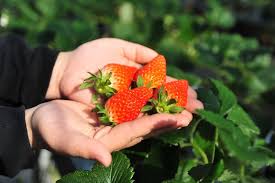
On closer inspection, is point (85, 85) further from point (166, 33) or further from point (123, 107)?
point (166, 33)

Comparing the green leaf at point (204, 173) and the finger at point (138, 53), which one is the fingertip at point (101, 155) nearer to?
the green leaf at point (204, 173)

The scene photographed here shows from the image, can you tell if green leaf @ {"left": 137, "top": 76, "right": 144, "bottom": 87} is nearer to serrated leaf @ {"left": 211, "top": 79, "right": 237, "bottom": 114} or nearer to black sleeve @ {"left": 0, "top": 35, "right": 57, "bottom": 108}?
A: serrated leaf @ {"left": 211, "top": 79, "right": 237, "bottom": 114}

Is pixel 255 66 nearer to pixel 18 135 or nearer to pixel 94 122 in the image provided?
pixel 94 122

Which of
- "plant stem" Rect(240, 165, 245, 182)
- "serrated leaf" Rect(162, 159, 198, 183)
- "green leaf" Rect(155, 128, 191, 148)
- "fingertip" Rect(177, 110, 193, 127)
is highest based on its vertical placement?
"fingertip" Rect(177, 110, 193, 127)

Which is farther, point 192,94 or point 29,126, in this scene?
point 192,94

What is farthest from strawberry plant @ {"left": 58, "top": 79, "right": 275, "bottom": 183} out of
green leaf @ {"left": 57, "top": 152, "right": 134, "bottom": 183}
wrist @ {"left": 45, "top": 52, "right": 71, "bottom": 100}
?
wrist @ {"left": 45, "top": 52, "right": 71, "bottom": 100}

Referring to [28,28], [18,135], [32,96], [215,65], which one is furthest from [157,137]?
[28,28]

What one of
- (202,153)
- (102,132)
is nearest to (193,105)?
(202,153)
